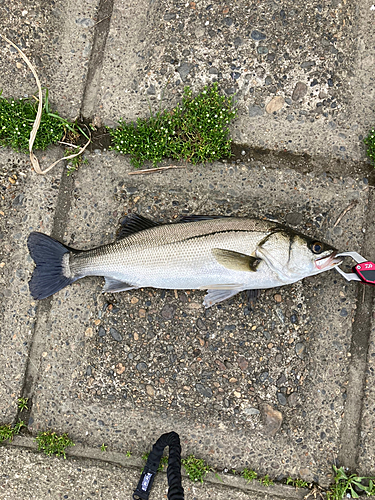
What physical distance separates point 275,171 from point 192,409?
8.47ft

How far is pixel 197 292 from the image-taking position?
3895mm

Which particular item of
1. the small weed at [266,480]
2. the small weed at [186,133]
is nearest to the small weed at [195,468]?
the small weed at [266,480]

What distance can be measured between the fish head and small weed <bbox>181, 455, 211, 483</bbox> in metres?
2.05

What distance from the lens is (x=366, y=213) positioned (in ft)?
13.0

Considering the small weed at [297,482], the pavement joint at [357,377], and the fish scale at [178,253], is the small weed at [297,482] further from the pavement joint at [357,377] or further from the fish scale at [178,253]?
the fish scale at [178,253]

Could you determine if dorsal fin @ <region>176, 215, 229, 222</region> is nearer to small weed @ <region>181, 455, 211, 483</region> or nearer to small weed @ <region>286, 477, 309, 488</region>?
small weed @ <region>181, 455, 211, 483</region>

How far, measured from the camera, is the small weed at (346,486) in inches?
148

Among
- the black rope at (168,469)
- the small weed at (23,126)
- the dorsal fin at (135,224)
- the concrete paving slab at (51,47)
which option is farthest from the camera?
the concrete paving slab at (51,47)

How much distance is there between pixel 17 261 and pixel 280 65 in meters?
3.43

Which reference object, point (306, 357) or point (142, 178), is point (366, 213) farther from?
point (142, 178)

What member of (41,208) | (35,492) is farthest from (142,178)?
(35,492)

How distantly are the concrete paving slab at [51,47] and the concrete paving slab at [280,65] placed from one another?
0.79m

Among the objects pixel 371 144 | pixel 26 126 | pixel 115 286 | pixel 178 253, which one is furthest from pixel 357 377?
pixel 26 126

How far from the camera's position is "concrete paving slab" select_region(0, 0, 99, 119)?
407 centimetres
